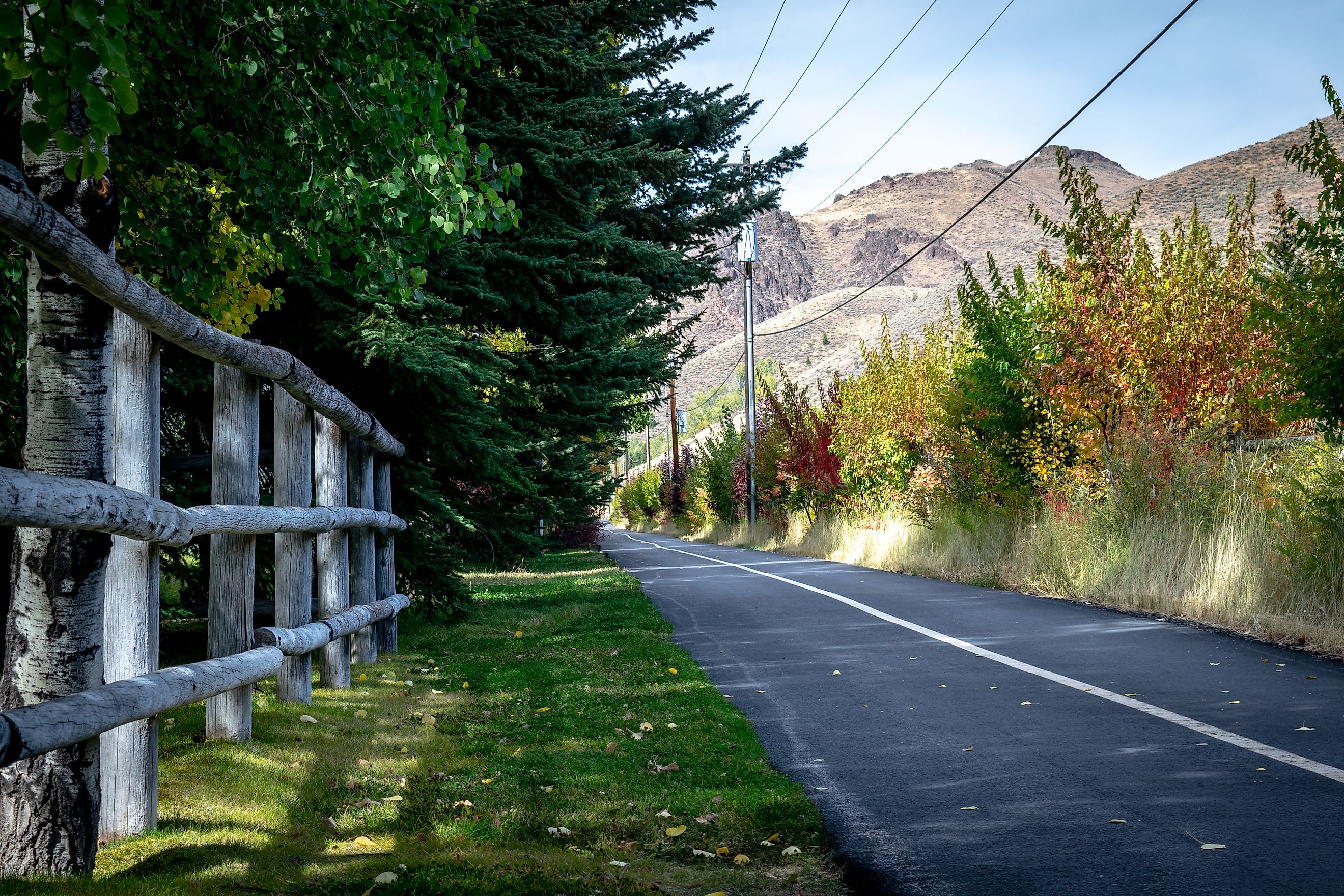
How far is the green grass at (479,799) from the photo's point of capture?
364 cm

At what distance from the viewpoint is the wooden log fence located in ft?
10.6

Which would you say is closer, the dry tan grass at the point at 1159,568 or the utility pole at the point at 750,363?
the dry tan grass at the point at 1159,568

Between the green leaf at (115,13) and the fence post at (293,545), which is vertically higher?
the green leaf at (115,13)

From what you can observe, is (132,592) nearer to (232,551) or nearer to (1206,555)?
(232,551)

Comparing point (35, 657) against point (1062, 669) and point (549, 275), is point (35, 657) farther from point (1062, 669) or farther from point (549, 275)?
point (549, 275)

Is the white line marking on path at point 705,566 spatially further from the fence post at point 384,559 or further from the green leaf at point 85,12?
the green leaf at point 85,12

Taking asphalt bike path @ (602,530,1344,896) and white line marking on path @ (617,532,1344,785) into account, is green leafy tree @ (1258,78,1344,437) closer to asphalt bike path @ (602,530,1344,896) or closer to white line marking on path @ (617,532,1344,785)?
asphalt bike path @ (602,530,1344,896)

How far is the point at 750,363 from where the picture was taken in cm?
3684

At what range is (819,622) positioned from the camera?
10.9 m

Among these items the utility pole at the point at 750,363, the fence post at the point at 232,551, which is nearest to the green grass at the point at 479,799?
the fence post at the point at 232,551

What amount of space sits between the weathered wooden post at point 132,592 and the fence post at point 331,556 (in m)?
3.15

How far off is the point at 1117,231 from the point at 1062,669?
872cm

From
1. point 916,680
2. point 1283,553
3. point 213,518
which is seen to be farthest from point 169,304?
point 1283,553

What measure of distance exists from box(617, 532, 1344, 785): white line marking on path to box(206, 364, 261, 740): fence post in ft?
15.8
